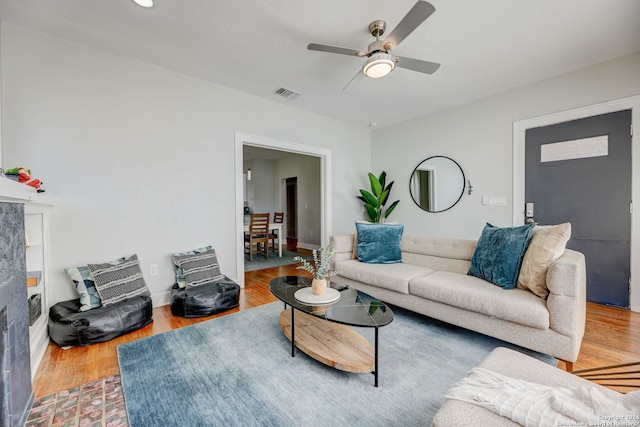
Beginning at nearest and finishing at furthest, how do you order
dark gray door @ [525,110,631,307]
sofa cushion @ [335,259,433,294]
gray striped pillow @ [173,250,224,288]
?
sofa cushion @ [335,259,433,294]
dark gray door @ [525,110,631,307]
gray striped pillow @ [173,250,224,288]

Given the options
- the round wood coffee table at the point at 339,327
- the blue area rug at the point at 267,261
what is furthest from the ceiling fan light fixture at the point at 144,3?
the blue area rug at the point at 267,261

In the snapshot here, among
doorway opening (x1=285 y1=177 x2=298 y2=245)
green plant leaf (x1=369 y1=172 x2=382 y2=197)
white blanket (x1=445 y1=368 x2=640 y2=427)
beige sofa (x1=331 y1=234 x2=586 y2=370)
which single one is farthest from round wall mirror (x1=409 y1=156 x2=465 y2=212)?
doorway opening (x1=285 y1=177 x2=298 y2=245)

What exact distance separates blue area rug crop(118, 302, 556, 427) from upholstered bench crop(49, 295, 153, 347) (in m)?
0.22

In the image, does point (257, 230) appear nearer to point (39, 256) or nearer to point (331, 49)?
point (39, 256)

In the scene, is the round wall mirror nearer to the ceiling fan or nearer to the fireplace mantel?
the ceiling fan

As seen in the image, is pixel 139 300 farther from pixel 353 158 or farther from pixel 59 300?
pixel 353 158

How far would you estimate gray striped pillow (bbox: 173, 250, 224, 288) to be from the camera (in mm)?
2849

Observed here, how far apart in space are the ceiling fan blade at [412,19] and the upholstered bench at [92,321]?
3.00 m

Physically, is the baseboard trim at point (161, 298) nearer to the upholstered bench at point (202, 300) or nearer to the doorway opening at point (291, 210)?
the upholstered bench at point (202, 300)

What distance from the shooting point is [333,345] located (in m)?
1.81

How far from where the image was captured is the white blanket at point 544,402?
725mm

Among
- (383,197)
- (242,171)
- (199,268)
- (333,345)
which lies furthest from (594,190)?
(199,268)

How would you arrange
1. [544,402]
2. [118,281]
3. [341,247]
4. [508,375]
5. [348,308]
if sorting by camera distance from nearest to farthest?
[544,402]
[508,375]
[348,308]
[118,281]
[341,247]

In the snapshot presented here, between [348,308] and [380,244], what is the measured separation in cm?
136
